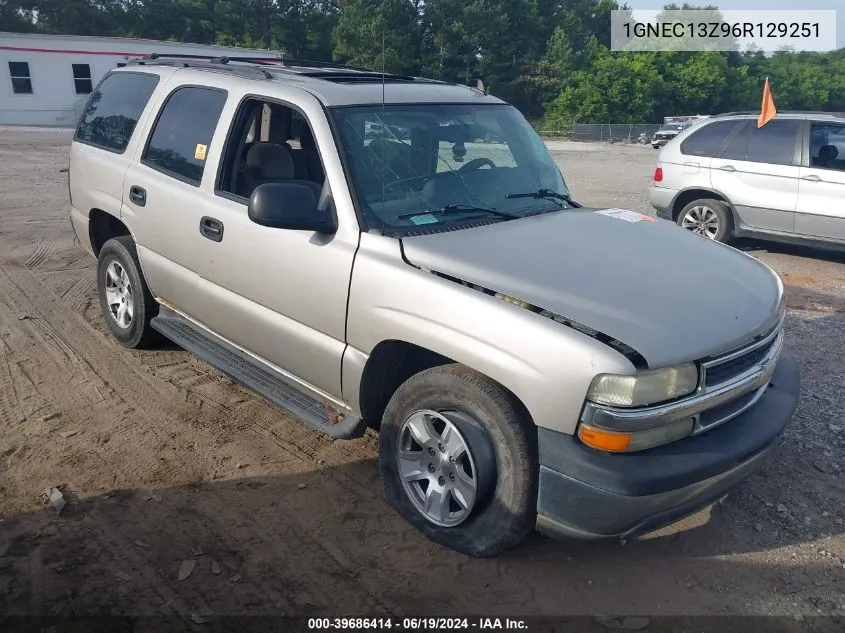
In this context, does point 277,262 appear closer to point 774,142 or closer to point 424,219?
point 424,219

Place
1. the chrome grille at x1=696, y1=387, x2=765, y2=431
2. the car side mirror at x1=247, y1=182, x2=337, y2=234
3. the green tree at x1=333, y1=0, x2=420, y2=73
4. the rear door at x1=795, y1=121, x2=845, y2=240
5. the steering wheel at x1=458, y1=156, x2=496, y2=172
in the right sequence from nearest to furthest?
1. the chrome grille at x1=696, y1=387, x2=765, y2=431
2. the car side mirror at x1=247, y1=182, x2=337, y2=234
3. the steering wheel at x1=458, y1=156, x2=496, y2=172
4. the rear door at x1=795, y1=121, x2=845, y2=240
5. the green tree at x1=333, y1=0, x2=420, y2=73

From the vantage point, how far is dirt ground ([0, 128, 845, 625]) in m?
2.88

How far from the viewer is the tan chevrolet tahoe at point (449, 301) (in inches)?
104

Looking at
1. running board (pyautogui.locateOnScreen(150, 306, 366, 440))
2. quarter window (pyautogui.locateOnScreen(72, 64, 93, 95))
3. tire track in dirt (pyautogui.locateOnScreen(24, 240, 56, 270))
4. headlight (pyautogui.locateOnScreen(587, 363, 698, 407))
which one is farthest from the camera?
quarter window (pyautogui.locateOnScreen(72, 64, 93, 95))

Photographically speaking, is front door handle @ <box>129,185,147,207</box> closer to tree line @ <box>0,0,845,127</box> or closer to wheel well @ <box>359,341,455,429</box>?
wheel well @ <box>359,341,455,429</box>

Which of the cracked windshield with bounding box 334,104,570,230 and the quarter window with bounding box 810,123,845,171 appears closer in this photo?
the cracked windshield with bounding box 334,104,570,230

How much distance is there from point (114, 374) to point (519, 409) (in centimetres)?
328

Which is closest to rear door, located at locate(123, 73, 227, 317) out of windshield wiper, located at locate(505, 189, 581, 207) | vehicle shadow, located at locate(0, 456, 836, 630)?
vehicle shadow, located at locate(0, 456, 836, 630)

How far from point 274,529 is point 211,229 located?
5.80ft

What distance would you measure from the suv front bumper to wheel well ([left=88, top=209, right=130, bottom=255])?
3996 millimetres

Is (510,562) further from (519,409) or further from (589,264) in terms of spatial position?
(589,264)

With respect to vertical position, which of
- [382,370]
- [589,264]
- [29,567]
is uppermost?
[589,264]

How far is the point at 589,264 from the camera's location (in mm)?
3148

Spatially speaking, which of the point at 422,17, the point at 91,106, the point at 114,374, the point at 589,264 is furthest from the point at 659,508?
the point at 422,17
